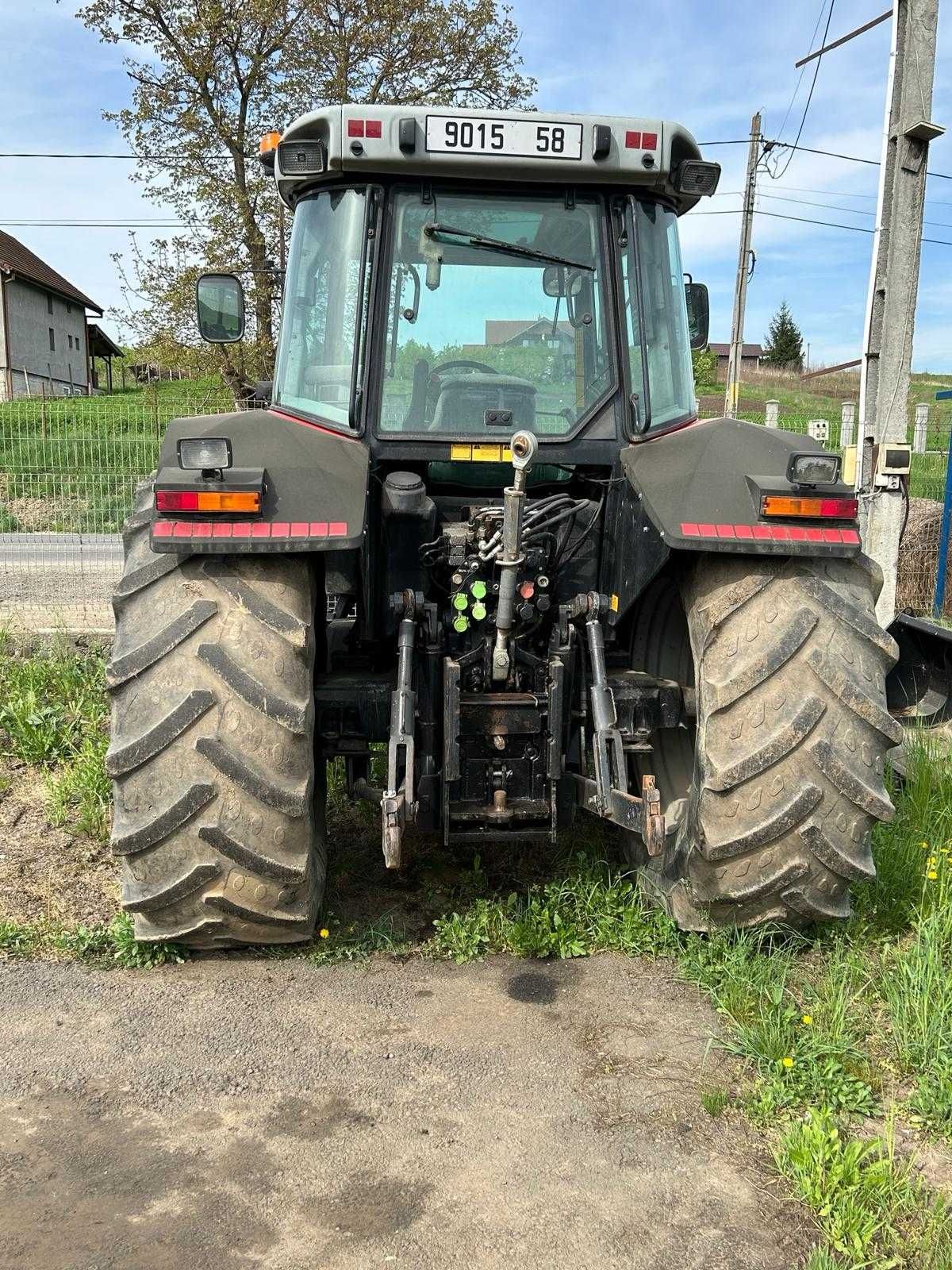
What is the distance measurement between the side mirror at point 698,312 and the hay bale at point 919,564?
5024mm

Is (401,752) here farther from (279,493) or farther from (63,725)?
(63,725)

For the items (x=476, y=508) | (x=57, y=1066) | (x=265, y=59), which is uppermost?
(x=265, y=59)

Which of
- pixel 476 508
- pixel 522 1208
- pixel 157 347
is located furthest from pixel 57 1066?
pixel 157 347

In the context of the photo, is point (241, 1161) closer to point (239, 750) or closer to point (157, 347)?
point (239, 750)

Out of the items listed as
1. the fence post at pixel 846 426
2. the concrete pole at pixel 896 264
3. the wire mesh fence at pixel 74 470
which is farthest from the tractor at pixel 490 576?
the fence post at pixel 846 426

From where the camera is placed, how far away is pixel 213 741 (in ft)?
10.1

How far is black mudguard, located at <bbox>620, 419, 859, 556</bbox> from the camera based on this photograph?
3221 mm

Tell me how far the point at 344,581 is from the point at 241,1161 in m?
1.80

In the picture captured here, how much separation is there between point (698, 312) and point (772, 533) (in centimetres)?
189

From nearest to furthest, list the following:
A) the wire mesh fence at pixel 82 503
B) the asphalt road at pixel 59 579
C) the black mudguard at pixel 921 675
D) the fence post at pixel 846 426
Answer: the black mudguard at pixel 921 675 < the asphalt road at pixel 59 579 < the wire mesh fence at pixel 82 503 < the fence post at pixel 846 426

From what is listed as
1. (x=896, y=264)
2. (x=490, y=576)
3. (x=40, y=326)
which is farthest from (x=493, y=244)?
(x=40, y=326)

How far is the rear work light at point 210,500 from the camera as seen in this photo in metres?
3.13

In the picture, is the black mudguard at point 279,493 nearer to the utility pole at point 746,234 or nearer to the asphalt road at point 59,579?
the asphalt road at point 59,579

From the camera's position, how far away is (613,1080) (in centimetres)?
293
